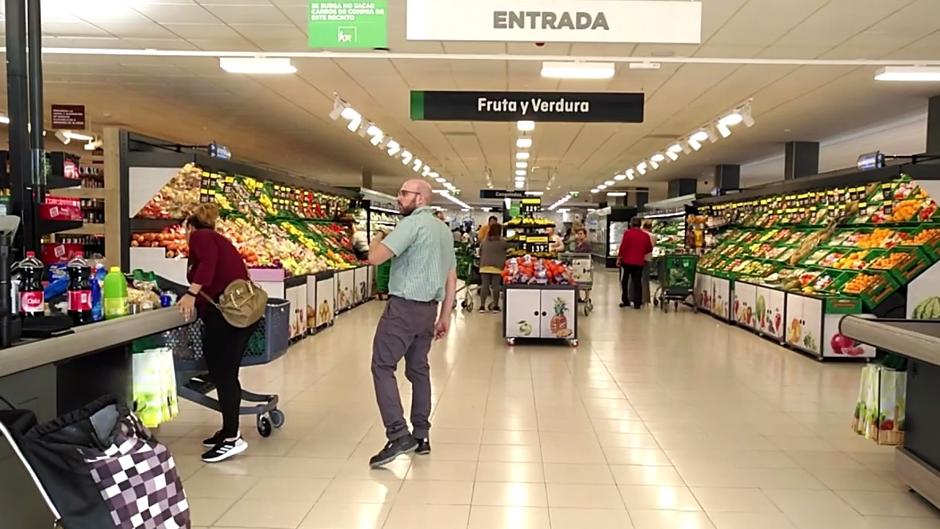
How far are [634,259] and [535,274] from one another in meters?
4.79

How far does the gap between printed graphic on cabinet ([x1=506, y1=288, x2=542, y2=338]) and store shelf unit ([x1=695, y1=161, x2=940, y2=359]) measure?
3215 millimetres

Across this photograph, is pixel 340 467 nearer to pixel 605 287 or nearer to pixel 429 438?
pixel 429 438

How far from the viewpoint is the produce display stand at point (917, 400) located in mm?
3539

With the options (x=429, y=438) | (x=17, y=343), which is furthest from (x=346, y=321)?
(x=17, y=343)

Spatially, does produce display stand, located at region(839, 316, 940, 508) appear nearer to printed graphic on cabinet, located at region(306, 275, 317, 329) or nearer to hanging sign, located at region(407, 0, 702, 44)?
hanging sign, located at region(407, 0, 702, 44)

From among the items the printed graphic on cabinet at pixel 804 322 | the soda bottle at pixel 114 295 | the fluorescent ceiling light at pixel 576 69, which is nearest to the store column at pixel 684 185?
the printed graphic on cabinet at pixel 804 322

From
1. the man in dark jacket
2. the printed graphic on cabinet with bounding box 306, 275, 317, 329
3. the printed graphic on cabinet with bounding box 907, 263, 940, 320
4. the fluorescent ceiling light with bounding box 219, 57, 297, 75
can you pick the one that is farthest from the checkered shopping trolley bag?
the man in dark jacket

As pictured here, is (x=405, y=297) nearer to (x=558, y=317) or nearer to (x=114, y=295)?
(x=114, y=295)

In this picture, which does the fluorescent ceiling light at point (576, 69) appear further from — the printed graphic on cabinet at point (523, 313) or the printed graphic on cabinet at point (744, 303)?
the printed graphic on cabinet at point (744, 303)

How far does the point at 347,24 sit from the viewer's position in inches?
197

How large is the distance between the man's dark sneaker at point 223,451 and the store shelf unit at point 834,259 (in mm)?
5566

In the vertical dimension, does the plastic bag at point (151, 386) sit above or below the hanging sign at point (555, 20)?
below

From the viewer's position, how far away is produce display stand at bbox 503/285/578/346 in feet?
29.2

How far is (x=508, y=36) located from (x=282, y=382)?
3987 mm
